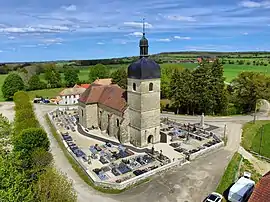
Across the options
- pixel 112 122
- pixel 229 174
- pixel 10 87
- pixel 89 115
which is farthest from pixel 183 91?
pixel 10 87

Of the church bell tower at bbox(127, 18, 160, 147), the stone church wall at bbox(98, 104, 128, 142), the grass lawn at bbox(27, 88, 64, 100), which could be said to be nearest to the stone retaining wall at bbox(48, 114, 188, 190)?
the church bell tower at bbox(127, 18, 160, 147)

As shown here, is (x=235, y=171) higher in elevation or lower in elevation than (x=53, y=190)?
lower

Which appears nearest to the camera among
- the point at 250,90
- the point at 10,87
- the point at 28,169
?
the point at 28,169

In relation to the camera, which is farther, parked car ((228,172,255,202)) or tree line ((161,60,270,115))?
tree line ((161,60,270,115))

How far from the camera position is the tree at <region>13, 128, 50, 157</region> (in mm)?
30831

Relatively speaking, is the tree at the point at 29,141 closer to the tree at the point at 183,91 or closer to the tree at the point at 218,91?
the tree at the point at 183,91

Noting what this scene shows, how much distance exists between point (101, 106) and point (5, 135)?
716 inches

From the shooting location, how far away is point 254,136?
42188 mm

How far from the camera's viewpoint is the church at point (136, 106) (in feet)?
113

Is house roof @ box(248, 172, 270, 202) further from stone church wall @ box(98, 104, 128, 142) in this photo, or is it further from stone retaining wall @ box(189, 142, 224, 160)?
stone church wall @ box(98, 104, 128, 142)

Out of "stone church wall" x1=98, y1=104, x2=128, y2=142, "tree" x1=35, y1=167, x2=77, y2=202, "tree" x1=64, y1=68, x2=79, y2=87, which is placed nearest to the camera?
"tree" x1=35, y1=167, x2=77, y2=202

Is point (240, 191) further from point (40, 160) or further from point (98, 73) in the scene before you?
point (98, 73)

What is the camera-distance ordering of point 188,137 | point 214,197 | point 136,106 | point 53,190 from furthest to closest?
1. point 188,137
2. point 136,106
3. point 214,197
4. point 53,190

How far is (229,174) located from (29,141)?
25090 mm
